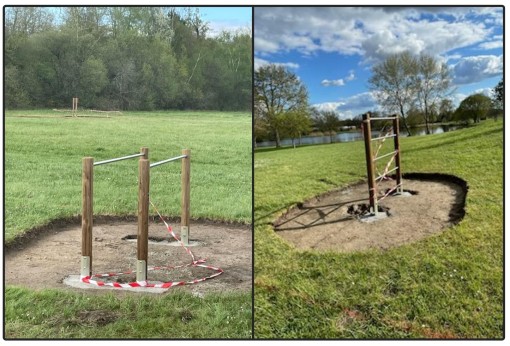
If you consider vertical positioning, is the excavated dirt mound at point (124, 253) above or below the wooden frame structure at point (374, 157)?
below

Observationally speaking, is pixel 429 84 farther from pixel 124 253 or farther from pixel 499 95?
pixel 124 253

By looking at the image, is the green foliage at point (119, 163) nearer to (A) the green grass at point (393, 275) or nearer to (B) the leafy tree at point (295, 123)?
(A) the green grass at point (393, 275)

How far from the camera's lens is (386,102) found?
313 centimetres

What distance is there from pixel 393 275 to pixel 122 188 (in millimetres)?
2425

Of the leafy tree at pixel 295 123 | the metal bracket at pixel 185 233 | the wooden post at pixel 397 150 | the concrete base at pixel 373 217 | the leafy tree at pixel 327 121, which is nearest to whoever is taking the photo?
the leafy tree at pixel 295 123

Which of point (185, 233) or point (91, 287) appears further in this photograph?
point (185, 233)

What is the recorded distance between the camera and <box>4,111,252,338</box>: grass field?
8.83 ft

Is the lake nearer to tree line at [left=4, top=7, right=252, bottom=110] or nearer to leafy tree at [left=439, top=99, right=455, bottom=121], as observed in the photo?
leafy tree at [left=439, top=99, right=455, bottom=121]

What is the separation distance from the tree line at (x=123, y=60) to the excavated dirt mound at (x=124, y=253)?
1099mm

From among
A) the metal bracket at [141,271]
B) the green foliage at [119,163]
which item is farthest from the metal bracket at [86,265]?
the green foliage at [119,163]

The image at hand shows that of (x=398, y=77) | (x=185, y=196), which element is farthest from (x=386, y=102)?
(x=185, y=196)

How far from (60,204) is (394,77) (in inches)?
115

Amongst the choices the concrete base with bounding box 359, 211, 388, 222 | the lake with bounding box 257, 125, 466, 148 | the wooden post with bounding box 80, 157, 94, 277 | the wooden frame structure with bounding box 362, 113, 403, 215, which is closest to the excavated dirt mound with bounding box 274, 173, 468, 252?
the concrete base with bounding box 359, 211, 388, 222

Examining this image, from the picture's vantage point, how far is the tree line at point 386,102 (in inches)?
104
